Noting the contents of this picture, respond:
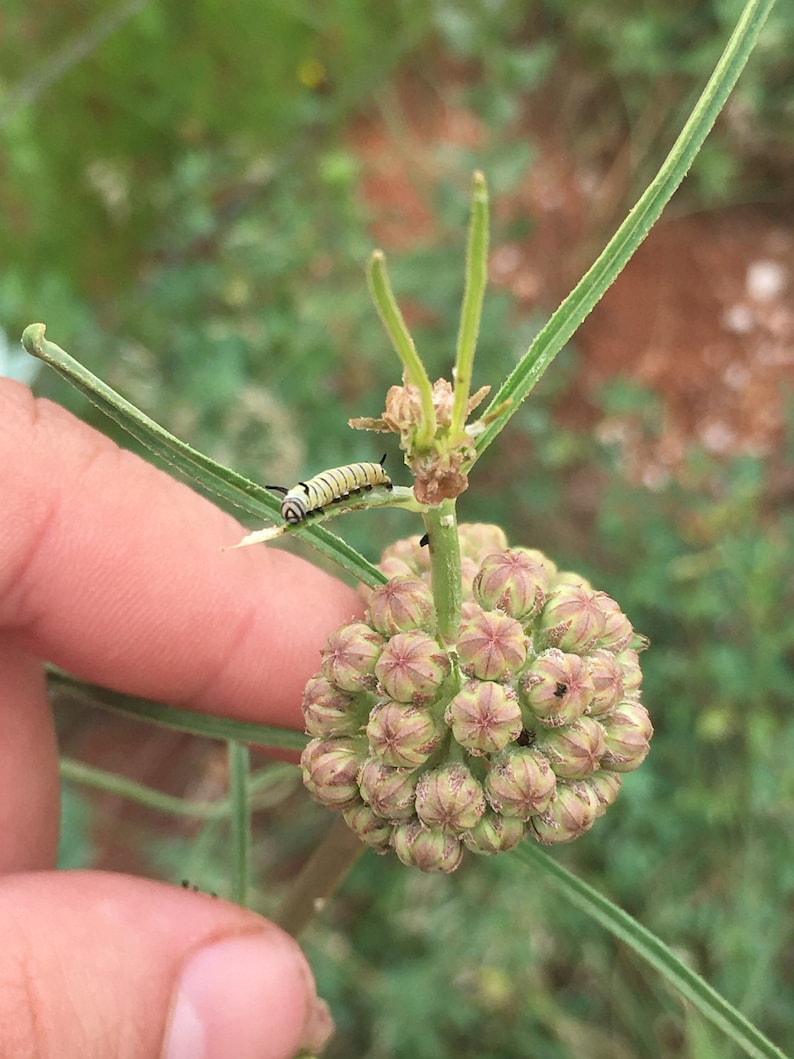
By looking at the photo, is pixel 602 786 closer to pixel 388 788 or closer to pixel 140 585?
pixel 388 788

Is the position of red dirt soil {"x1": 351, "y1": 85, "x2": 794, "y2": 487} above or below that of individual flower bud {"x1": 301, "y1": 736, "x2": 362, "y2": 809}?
above

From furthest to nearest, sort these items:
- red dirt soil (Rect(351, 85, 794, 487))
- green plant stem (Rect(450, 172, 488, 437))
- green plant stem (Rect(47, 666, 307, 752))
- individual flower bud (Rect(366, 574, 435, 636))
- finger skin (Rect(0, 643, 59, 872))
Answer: red dirt soil (Rect(351, 85, 794, 487)), finger skin (Rect(0, 643, 59, 872)), green plant stem (Rect(47, 666, 307, 752)), individual flower bud (Rect(366, 574, 435, 636)), green plant stem (Rect(450, 172, 488, 437))

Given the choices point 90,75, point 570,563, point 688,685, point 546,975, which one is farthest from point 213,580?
point 90,75

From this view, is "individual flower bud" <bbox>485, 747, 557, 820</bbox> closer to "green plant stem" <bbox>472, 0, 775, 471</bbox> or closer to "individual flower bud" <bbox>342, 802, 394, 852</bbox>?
"individual flower bud" <bbox>342, 802, 394, 852</bbox>

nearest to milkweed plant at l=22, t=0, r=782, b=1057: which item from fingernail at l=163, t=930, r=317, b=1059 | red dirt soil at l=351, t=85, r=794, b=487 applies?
fingernail at l=163, t=930, r=317, b=1059

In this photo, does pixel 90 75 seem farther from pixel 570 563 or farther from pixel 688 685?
pixel 688 685

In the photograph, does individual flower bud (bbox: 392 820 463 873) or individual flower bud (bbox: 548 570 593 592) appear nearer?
individual flower bud (bbox: 392 820 463 873)

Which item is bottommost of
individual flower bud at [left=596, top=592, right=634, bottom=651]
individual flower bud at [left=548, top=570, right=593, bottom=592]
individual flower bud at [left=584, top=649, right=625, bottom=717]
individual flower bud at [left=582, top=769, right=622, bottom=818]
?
individual flower bud at [left=582, top=769, right=622, bottom=818]

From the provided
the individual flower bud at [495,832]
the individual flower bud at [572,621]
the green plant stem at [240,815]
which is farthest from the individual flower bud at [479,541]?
the green plant stem at [240,815]
